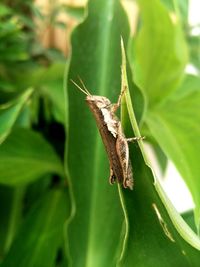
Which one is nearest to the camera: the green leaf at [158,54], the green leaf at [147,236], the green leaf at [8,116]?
the green leaf at [147,236]

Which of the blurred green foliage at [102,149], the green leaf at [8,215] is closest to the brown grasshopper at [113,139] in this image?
the blurred green foliage at [102,149]

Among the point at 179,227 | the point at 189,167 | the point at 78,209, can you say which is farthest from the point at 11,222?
the point at 179,227

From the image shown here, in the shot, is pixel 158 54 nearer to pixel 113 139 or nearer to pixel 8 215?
pixel 113 139

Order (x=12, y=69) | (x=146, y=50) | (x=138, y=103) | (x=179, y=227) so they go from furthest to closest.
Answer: (x=12, y=69) → (x=146, y=50) → (x=138, y=103) → (x=179, y=227)

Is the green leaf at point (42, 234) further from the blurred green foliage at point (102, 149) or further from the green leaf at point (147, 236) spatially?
the green leaf at point (147, 236)

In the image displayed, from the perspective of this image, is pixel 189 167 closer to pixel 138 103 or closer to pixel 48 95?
pixel 138 103

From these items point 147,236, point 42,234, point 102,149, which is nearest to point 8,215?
point 42,234
